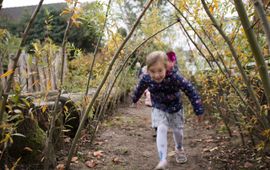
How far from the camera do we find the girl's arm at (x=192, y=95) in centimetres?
387

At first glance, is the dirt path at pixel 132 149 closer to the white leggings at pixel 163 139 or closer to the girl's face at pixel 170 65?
the white leggings at pixel 163 139

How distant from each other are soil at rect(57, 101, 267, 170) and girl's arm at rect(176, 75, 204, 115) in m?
0.60

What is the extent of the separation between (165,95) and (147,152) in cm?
93

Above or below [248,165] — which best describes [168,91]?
above

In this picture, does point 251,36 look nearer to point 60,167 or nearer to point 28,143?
point 28,143

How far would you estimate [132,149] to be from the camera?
4.66m

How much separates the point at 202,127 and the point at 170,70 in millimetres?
2805

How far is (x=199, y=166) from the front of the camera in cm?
384

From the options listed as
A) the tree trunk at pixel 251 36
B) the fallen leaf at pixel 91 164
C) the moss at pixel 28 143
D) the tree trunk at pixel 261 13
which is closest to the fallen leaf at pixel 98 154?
the fallen leaf at pixel 91 164

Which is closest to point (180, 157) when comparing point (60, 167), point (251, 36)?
point (60, 167)

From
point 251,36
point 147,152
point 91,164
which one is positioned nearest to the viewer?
point 251,36

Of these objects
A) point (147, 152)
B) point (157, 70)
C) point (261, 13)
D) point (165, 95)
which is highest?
point (261, 13)

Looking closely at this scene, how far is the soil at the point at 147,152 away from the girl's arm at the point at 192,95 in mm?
602

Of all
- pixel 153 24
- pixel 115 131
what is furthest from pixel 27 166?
pixel 153 24
